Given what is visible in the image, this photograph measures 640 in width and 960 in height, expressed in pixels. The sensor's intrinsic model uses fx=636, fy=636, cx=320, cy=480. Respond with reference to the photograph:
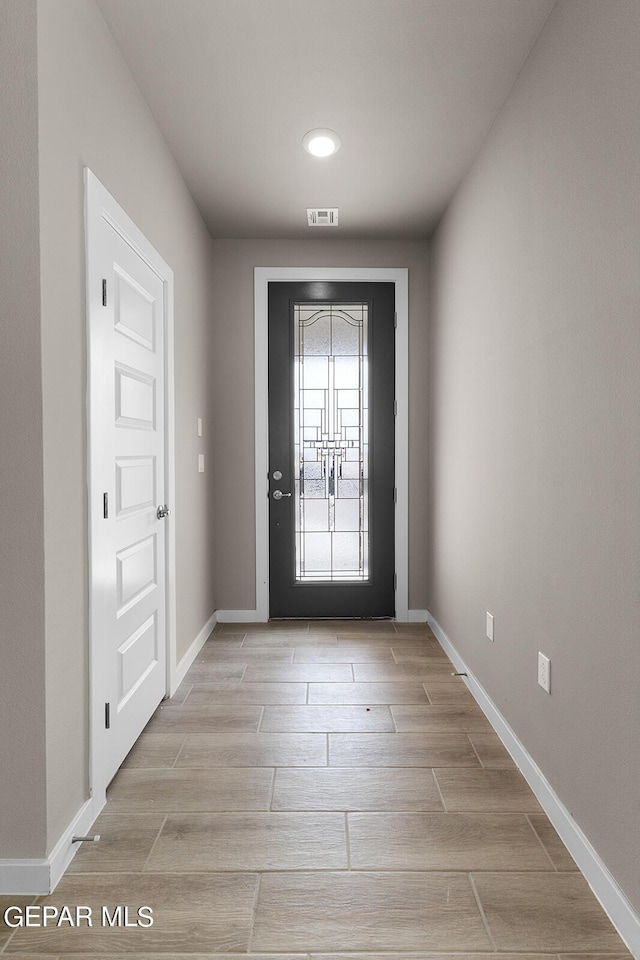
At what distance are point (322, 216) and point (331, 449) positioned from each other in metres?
1.46

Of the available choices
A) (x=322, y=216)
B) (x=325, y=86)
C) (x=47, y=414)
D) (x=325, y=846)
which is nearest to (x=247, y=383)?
(x=322, y=216)

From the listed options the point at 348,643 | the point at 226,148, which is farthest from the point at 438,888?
the point at 226,148

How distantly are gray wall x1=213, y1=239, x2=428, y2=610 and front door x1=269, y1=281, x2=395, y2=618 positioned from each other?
0.14 meters

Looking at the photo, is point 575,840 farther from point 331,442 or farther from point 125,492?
point 331,442

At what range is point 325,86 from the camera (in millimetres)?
2482

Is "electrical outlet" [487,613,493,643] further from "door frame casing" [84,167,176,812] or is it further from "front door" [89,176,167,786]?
"door frame casing" [84,167,176,812]

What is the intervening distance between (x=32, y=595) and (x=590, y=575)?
1487 millimetres

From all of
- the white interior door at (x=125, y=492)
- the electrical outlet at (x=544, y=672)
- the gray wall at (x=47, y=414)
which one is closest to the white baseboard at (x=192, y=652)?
the white interior door at (x=125, y=492)

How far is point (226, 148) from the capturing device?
9.80 feet

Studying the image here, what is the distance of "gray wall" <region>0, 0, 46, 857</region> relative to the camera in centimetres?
159

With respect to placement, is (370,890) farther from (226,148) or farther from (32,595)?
(226,148)

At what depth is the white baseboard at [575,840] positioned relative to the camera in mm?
1485

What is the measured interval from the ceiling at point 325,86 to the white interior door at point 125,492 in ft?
2.22
